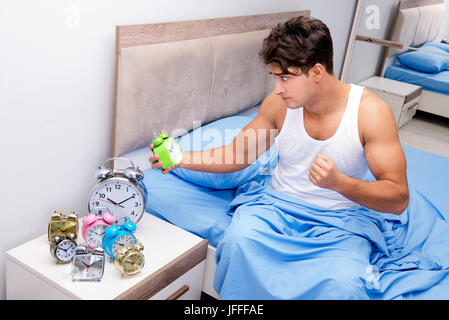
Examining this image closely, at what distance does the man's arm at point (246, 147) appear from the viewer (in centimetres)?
175

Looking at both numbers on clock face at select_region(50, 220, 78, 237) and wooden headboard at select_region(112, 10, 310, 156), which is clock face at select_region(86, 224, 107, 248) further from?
wooden headboard at select_region(112, 10, 310, 156)

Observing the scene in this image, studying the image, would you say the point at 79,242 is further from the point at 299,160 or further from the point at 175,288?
the point at 299,160

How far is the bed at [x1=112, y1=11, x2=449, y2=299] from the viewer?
1.69 meters

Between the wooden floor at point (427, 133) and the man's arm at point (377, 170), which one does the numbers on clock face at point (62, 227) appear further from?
the wooden floor at point (427, 133)

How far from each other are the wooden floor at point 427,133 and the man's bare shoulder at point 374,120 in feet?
5.19

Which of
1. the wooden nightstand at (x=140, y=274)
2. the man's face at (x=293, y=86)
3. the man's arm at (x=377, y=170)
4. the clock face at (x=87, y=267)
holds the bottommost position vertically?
the wooden nightstand at (x=140, y=274)

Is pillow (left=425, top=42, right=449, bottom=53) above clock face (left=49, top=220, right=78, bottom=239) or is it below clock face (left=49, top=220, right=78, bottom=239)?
above

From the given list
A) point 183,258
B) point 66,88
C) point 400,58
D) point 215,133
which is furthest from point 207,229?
point 400,58

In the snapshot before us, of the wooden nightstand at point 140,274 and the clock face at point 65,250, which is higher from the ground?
the clock face at point 65,250

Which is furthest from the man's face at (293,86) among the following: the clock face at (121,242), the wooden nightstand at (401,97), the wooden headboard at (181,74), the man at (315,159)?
the wooden nightstand at (401,97)

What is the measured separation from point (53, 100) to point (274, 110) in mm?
762

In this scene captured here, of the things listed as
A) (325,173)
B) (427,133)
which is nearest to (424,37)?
(427,133)

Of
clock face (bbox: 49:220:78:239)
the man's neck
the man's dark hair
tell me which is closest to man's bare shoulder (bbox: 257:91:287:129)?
the man's neck

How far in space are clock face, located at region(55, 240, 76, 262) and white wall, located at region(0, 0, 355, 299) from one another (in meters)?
0.09
